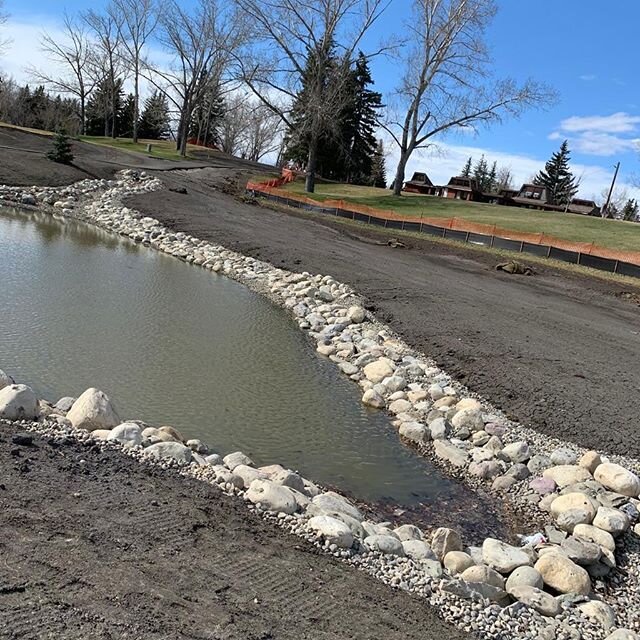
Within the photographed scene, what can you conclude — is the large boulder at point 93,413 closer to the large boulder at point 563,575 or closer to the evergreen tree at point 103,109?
the large boulder at point 563,575

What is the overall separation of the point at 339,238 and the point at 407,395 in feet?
51.3

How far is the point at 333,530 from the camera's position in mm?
4102

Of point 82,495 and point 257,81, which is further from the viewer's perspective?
point 257,81

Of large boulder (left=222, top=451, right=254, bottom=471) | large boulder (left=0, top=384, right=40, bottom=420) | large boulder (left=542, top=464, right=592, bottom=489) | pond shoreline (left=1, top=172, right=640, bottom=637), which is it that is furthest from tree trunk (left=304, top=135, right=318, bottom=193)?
large boulder (left=0, top=384, right=40, bottom=420)

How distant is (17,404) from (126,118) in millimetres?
73422

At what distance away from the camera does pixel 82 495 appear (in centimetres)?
388

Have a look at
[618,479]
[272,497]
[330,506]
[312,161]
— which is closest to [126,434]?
[272,497]

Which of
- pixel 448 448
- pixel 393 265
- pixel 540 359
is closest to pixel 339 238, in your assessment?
pixel 393 265

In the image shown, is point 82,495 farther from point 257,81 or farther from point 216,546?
point 257,81

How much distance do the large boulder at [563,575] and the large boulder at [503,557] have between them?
119 mm

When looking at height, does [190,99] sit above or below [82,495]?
above

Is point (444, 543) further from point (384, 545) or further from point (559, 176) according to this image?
point (559, 176)

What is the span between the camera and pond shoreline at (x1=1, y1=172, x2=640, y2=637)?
6.32 metres

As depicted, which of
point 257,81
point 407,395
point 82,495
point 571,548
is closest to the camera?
point 82,495
